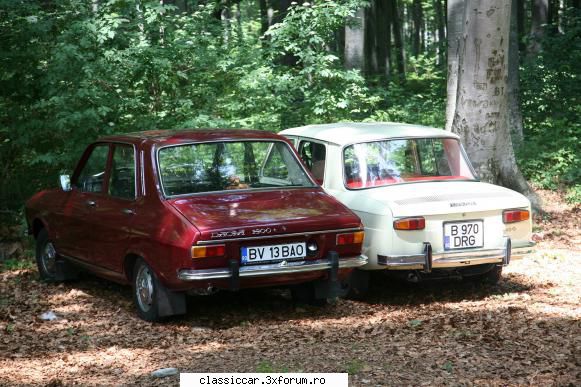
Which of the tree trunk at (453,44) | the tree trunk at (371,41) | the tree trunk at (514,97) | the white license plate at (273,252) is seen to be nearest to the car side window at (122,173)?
the white license plate at (273,252)

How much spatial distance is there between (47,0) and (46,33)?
1.31 m

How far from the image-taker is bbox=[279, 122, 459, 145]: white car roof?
8.52 meters

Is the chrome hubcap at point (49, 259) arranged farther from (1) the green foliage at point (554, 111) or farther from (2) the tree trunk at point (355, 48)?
(2) the tree trunk at point (355, 48)

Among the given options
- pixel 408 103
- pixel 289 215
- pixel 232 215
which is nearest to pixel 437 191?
pixel 289 215

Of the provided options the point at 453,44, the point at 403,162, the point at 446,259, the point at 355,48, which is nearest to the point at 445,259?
the point at 446,259

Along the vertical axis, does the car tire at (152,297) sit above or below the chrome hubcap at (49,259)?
above

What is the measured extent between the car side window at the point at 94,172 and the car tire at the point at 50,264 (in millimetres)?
941

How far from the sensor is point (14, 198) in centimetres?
1300

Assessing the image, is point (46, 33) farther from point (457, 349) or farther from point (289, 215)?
point (457, 349)

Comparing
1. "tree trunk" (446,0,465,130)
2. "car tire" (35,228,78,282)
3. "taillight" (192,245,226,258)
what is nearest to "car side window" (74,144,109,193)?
"car tire" (35,228,78,282)

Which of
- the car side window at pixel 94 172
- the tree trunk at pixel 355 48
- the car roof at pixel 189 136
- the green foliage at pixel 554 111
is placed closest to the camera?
the car roof at pixel 189 136

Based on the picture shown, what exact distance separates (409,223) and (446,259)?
502mm

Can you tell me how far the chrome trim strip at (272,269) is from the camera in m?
6.75

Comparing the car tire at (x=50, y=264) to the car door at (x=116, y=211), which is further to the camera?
the car tire at (x=50, y=264)
